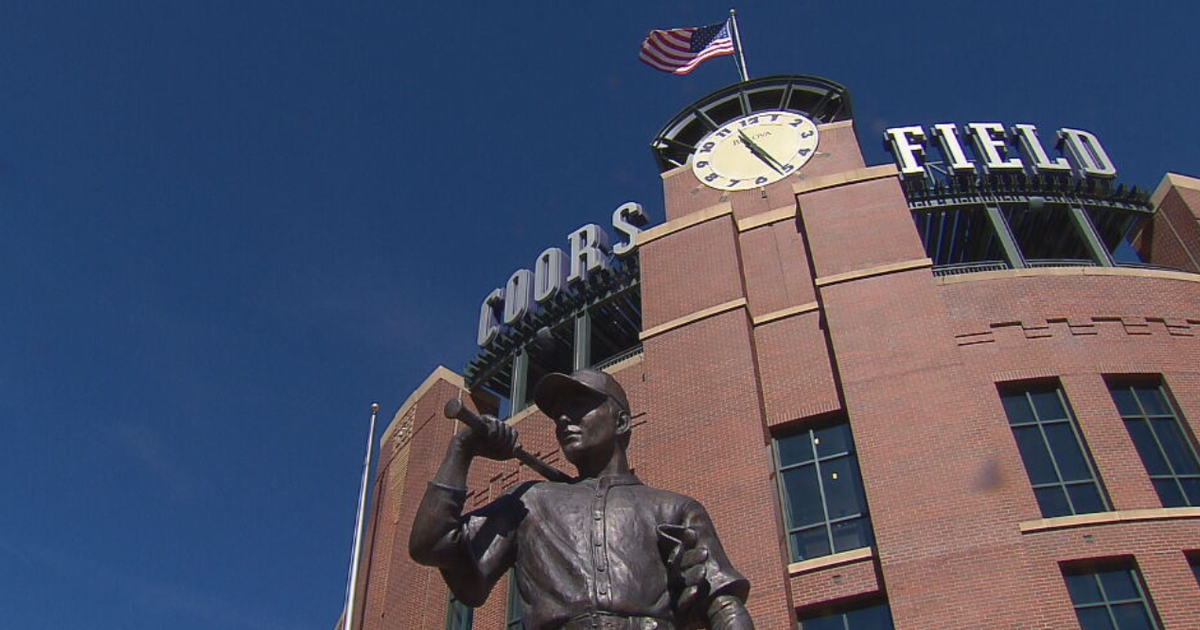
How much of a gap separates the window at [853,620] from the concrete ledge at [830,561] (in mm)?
767

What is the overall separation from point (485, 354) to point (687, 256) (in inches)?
311

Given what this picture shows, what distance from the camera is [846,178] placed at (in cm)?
2134

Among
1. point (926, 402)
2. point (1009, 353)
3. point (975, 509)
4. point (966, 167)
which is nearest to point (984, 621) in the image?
point (975, 509)

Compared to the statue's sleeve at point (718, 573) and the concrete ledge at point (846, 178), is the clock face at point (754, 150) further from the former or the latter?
the statue's sleeve at point (718, 573)

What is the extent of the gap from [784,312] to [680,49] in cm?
1203

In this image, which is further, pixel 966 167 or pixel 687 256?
pixel 966 167

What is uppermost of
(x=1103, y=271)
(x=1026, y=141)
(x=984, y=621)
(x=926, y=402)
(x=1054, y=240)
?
(x=1026, y=141)

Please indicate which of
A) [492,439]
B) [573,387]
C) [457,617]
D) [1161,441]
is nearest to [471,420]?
[492,439]

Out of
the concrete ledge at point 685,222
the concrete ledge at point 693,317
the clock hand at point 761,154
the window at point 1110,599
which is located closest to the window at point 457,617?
the concrete ledge at point 693,317

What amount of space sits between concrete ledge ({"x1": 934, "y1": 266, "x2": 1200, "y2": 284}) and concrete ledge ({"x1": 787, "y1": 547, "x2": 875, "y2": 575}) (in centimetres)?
620

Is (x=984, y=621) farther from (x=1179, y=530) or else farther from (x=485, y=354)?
(x=485, y=354)

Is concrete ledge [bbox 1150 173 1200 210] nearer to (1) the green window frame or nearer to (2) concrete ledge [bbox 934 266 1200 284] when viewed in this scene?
(2) concrete ledge [bbox 934 266 1200 284]

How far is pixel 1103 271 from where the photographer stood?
19.7m

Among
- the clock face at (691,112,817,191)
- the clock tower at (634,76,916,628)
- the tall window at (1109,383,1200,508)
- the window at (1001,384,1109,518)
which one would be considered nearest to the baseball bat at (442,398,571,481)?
the clock tower at (634,76,916,628)
